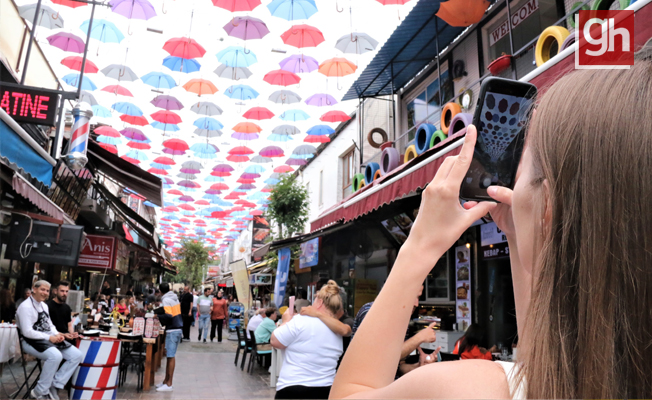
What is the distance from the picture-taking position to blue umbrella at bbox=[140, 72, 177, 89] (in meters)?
13.4

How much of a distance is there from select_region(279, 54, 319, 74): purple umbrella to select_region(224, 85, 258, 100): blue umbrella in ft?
7.96

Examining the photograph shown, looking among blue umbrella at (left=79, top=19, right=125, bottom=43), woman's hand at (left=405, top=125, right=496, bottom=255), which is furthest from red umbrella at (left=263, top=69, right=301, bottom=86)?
woman's hand at (left=405, top=125, right=496, bottom=255)

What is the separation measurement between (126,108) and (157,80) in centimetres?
215

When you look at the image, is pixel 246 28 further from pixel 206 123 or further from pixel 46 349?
pixel 46 349

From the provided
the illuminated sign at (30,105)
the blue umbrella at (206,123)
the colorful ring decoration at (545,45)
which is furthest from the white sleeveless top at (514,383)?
the blue umbrella at (206,123)

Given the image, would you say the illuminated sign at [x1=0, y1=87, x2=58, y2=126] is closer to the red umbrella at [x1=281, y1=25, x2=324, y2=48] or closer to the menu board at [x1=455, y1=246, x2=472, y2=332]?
the red umbrella at [x1=281, y1=25, x2=324, y2=48]

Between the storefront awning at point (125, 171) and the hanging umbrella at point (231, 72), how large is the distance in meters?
3.74

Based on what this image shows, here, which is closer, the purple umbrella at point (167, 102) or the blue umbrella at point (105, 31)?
the blue umbrella at point (105, 31)

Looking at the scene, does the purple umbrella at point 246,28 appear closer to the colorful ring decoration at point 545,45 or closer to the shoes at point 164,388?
the colorful ring decoration at point 545,45

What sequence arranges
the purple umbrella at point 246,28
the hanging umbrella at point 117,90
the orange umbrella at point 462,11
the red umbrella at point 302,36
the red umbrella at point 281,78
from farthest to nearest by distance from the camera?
1. the hanging umbrella at point 117,90
2. the red umbrella at point 281,78
3. the red umbrella at point 302,36
4. the purple umbrella at point 246,28
5. the orange umbrella at point 462,11

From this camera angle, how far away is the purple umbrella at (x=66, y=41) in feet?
37.2

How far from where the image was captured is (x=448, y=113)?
27.4ft

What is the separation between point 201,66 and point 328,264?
807cm

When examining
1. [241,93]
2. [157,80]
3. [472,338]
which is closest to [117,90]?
[157,80]
